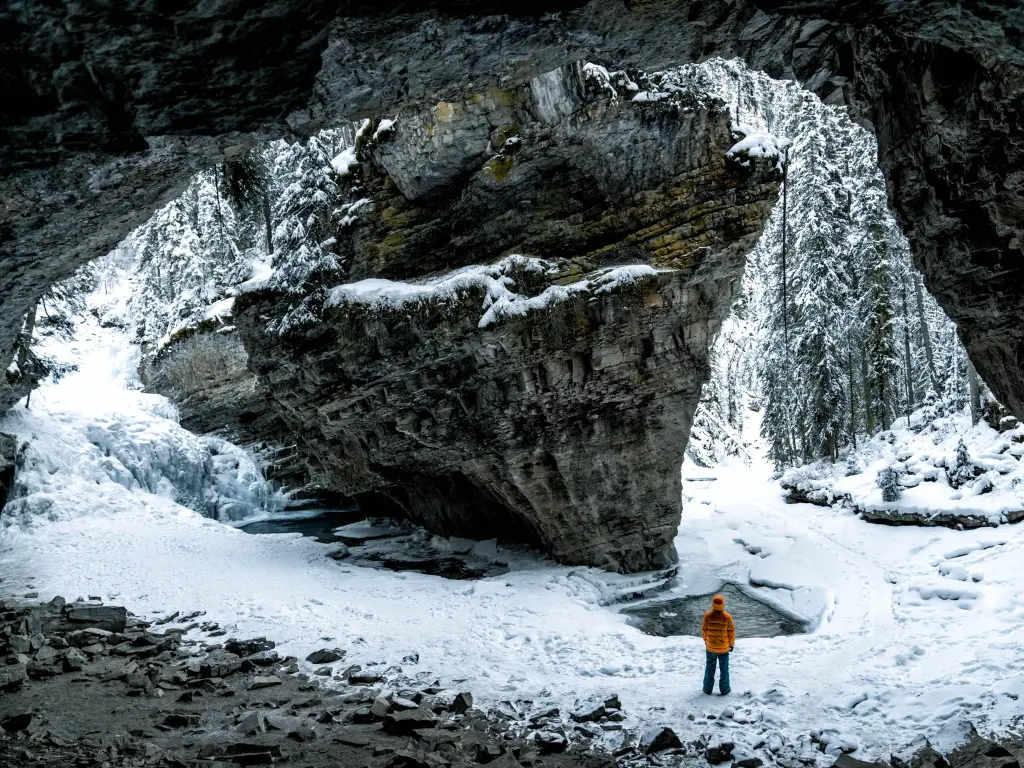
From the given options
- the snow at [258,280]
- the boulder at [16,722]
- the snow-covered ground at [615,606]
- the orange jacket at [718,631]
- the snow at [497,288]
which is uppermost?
the snow at [258,280]

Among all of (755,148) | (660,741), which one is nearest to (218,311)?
(755,148)

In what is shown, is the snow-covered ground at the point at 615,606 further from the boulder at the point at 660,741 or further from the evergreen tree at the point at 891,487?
the evergreen tree at the point at 891,487

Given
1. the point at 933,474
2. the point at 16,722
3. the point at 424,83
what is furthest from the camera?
the point at 933,474

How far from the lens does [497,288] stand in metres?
15.2

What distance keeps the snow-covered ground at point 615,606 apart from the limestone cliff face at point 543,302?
2489mm

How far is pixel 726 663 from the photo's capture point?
31.8 feet

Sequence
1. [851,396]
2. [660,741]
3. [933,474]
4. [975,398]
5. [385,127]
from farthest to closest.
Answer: [851,396] → [975,398] → [933,474] → [385,127] → [660,741]

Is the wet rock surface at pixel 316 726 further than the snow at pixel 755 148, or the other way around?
the snow at pixel 755 148

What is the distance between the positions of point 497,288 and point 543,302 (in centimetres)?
103

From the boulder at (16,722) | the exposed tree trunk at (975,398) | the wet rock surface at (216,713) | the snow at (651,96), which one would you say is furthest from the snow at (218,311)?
the exposed tree trunk at (975,398)

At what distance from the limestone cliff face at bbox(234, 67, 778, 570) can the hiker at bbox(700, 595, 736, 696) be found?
6449 millimetres

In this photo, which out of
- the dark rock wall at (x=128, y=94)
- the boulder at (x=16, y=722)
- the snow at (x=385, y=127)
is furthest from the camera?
the snow at (x=385, y=127)

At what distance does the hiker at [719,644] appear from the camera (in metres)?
9.70

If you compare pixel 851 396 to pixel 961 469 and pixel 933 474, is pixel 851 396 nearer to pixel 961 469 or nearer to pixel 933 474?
pixel 933 474
